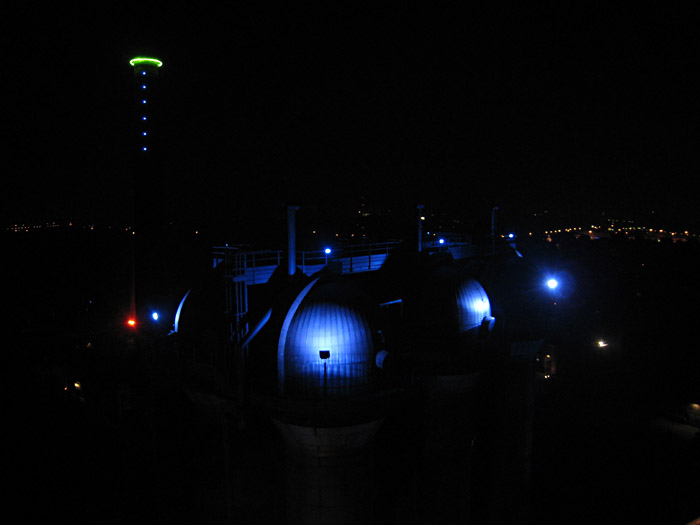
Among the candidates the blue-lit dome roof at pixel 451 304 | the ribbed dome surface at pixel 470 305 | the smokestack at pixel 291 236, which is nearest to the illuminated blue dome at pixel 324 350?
the smokestack at pixel 291 236

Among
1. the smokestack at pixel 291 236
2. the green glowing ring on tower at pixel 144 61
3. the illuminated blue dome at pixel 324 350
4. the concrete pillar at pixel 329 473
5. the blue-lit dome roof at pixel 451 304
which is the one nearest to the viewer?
the illuminated blue dome at pixel 324 350

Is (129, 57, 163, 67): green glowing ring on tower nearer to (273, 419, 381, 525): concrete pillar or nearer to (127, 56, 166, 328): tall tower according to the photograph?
(127, 56, 166, 328): tall tower

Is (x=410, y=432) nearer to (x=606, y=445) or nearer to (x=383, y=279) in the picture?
(x=383, y=279)

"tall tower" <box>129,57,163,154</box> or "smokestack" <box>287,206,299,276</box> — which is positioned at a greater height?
"tall tower" <box>129,57,163,154</box>

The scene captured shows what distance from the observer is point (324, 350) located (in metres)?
11.4

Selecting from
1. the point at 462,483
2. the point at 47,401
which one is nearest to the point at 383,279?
the point at 462,483

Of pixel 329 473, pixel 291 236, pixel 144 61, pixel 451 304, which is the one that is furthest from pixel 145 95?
pixel 329 473

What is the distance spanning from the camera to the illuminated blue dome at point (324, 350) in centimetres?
1137

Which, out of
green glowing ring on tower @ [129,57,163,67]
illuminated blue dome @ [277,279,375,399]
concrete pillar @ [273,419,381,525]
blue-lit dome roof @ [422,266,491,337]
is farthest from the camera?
green glowing ring on tower @ [129,57,163,67]

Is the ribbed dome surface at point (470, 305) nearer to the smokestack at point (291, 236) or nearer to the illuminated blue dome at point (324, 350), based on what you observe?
the illuminated blue dome at point (324, 350)

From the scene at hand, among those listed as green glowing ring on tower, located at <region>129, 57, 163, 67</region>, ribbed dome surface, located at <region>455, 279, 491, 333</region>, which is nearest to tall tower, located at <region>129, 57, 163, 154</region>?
green glowing ring on tower, located at <region>129, 57, 163, 67</region>

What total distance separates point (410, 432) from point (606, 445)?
51.8ft

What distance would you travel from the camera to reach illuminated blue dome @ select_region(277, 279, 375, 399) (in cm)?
1137

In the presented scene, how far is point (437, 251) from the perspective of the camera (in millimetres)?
21828
